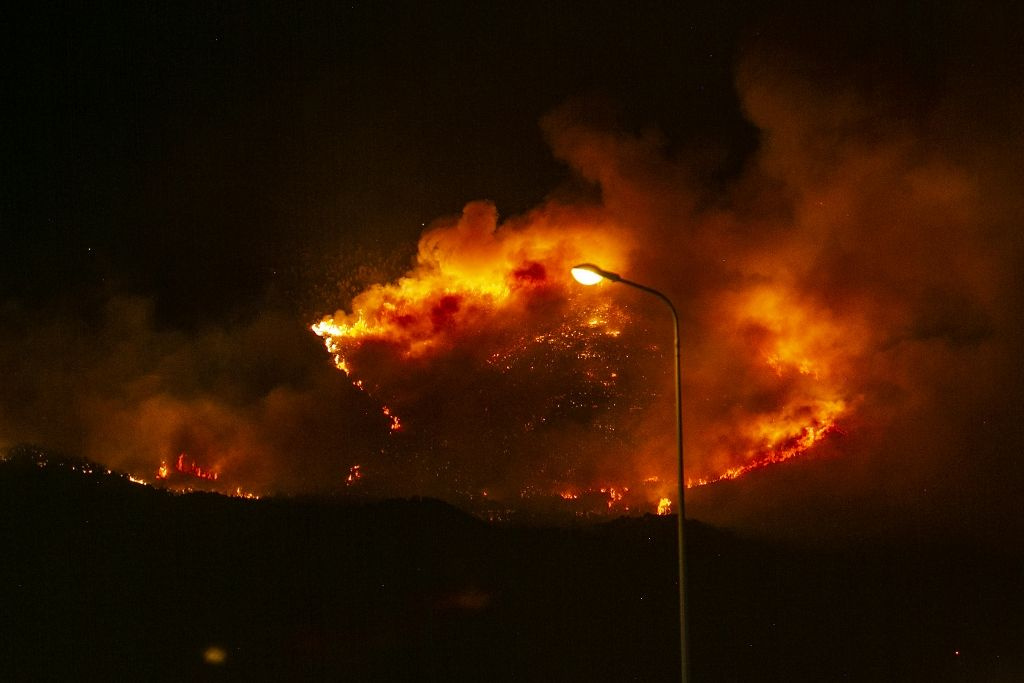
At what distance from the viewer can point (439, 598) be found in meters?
33.2

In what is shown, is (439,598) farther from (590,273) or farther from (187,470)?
(590,273)

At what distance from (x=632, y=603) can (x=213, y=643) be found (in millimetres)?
15958

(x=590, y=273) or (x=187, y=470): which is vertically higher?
(x=187, y=470)

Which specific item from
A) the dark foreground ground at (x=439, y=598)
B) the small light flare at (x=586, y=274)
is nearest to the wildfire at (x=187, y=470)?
the dark foreground ground at (x=439, y=598)

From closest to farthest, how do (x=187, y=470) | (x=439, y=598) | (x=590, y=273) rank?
(x=590, y=273) → (x=439, y=598) → (x=187, y=470)

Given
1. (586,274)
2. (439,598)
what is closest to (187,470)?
(439,598)

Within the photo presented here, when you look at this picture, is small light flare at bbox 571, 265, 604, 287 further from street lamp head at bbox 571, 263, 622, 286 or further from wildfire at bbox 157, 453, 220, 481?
wildfire at bbox 157, 453, 220, 481

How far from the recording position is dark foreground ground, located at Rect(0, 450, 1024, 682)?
94.7ft

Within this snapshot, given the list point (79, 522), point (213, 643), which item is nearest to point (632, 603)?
point (213, 643)

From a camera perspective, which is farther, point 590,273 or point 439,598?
point 439,598

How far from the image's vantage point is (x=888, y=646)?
3105 centimetres

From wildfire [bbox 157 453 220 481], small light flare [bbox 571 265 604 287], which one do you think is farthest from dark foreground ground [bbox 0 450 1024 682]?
small light flare [bbox 571 265 604 287]

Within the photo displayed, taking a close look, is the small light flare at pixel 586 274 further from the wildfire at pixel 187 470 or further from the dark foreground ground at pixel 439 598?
the wildfire at pixel 187 470

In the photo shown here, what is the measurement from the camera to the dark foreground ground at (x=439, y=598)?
1136 inches
